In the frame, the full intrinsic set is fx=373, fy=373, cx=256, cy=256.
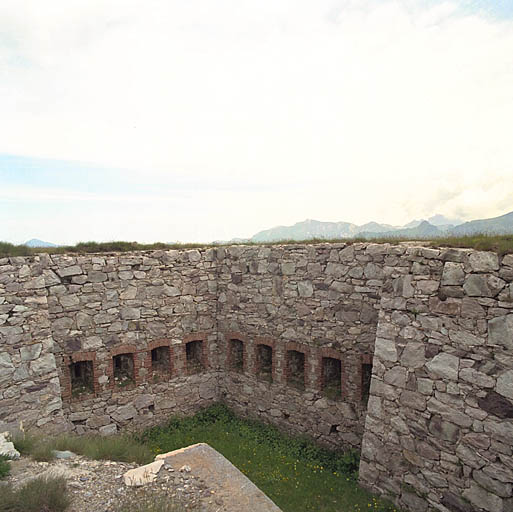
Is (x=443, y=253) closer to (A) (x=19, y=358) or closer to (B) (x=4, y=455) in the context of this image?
(B) (x=4, y=455)

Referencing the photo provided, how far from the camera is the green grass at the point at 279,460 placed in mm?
7707

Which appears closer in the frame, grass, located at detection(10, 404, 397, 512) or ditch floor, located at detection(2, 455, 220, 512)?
ditch floor, located at detection(2, 455, 220, 512)

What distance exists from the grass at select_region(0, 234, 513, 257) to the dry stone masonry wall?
0.36 m

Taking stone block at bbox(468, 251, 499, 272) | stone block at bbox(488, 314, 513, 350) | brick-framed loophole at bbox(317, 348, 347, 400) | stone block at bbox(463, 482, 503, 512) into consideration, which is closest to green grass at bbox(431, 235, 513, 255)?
stone block at bbox(468, 251, 499, 272)

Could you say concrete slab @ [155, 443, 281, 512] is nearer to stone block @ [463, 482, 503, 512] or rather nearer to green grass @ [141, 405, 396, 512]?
green grass @ [141, 405, 396, 512]

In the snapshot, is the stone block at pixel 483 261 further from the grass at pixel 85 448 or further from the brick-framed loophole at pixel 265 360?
the grass at pixel 85 448

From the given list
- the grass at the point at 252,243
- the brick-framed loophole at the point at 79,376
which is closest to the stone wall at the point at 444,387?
the grass at the point at 252,243

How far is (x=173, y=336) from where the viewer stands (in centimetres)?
1166

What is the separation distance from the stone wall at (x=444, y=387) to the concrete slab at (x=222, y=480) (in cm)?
302

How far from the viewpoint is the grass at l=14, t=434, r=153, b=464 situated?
22.0 feet

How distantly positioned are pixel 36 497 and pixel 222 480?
2613 mm

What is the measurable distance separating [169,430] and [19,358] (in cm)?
486

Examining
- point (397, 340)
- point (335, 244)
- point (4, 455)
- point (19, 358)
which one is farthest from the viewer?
point (335, 244)

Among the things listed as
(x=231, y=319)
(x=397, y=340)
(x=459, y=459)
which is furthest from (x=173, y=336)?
(x=459, y=459)
